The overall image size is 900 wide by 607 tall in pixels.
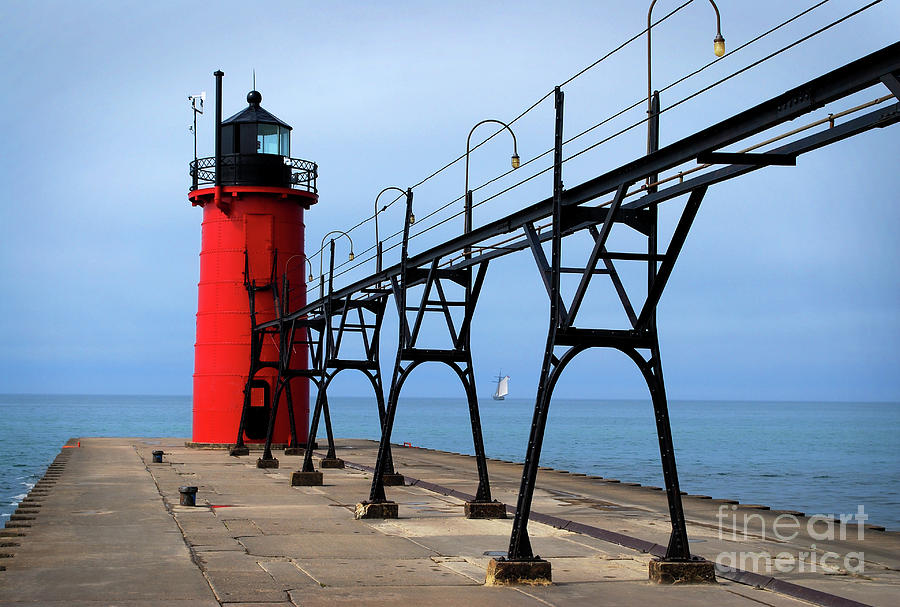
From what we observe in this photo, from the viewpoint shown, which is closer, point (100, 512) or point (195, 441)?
point (100, 512)

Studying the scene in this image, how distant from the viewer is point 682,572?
1197cm

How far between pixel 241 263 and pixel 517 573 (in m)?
27.7

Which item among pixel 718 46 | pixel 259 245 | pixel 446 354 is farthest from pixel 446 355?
pixel 259 245

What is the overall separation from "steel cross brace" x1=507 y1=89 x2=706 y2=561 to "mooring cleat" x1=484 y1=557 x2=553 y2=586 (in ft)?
0.36

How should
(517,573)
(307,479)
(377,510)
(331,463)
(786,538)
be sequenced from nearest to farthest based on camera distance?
(517,573) → (786,538) → (377,510) → (307,479) → (331,463)

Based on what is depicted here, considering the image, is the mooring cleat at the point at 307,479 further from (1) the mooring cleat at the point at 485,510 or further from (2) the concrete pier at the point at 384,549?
(1) the mooring cleat at the point at 485,510

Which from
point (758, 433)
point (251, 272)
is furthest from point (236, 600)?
point (758, 433)

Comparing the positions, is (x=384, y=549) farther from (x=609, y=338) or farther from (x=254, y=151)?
(x=254, y=151)

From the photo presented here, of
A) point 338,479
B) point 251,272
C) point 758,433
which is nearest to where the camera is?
point 338,479

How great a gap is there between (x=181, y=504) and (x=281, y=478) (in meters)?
6.64

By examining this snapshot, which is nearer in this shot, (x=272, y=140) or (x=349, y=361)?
(x=349, y=361)

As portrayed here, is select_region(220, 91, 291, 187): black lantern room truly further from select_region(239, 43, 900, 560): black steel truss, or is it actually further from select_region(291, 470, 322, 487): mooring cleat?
select_region(239, 43, 900, 560): black steel truss

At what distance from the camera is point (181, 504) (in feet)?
64.6

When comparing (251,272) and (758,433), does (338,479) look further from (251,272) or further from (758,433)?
(758,433)
